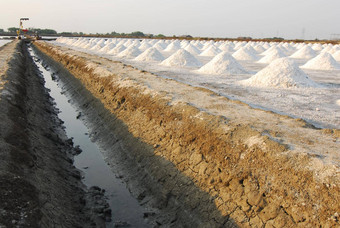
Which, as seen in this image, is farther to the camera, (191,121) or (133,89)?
(133,89)

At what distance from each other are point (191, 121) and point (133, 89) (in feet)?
18.7

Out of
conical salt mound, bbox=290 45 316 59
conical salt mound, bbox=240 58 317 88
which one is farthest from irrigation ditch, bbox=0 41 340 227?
conical salt mound, bbox=290 45 316 59

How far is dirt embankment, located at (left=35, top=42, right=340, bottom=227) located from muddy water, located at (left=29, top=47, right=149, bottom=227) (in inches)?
37.1

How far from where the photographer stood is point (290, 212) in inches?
201

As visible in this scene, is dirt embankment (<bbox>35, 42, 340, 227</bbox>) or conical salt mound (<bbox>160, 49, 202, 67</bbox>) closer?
dirt embankment (<bbox>35, 42, 340, 227</bbox>)

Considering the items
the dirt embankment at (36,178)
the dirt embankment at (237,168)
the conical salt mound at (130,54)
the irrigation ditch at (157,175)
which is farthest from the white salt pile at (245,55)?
the dirt embankment at (36,178)

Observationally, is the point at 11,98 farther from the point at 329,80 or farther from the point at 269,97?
the point at 329,80

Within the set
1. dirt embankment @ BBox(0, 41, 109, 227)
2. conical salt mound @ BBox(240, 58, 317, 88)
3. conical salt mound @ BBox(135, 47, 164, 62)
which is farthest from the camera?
conical salt mound @ BBox(135, 47, 164, 62)

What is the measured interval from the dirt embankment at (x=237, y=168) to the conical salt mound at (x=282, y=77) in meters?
7.51

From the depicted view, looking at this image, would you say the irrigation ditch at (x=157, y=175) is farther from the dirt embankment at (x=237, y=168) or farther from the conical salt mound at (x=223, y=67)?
the conical salt mound at (x=223, y=67)

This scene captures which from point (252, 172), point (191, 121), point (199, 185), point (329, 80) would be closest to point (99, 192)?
point (199, 185)

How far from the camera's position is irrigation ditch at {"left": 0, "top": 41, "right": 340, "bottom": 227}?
5.21m

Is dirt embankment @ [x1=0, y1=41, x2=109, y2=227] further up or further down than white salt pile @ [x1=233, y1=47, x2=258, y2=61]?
further down

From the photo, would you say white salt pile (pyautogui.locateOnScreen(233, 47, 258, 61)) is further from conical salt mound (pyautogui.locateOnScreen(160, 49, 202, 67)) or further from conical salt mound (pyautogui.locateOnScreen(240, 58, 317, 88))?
conical salt mound (pyautogui.locateOnScreen(240, 58, 317, 88))
